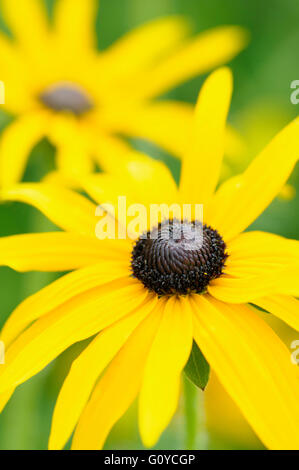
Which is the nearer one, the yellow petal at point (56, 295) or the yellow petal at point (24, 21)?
the yellow petal at point (56, 295)

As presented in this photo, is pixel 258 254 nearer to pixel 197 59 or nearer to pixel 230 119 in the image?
pixel 197 59

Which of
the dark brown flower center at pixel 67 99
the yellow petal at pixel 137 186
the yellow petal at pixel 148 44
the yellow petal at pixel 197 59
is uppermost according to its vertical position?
the yellow petal at pixel 148 44

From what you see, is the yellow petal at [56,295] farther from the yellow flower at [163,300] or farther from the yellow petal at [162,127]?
the yellow petal at [162,127]

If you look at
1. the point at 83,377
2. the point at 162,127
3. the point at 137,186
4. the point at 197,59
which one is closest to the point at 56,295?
the point at 83,377

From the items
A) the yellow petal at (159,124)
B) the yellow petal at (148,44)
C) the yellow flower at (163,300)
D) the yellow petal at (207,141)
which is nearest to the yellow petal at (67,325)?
the yellow flower at (163,300)

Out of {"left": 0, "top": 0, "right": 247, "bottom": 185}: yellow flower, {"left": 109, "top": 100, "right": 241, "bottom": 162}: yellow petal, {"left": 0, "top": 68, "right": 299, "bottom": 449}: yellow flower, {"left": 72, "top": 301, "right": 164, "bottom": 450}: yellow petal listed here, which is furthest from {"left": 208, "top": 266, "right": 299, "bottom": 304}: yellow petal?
{"left": 109, "top": 100, "right": 241, "bottom": 162}: yellow petal
